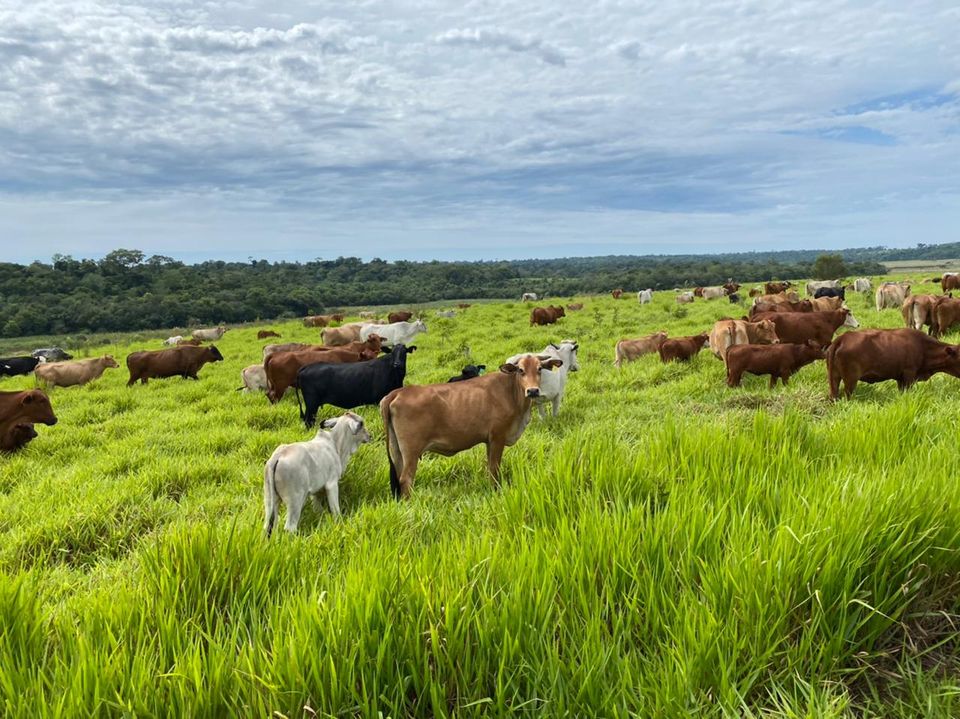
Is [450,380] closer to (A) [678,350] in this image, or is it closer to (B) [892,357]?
(B) [892,357]

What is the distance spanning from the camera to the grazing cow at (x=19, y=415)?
328 inches

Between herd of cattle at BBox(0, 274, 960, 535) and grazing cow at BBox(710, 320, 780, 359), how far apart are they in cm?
2

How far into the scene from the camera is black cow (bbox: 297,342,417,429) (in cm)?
945

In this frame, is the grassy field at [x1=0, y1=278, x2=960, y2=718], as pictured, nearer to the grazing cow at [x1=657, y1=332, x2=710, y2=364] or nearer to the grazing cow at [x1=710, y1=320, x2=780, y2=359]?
the grazing cow at [x1=710, y1=320, x2=780, y2=359]

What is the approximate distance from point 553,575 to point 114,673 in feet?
5.15

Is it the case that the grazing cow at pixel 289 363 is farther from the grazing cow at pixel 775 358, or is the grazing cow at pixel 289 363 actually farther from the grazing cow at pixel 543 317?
the grazing cow at pixel 543 317

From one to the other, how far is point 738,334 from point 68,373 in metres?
19.5

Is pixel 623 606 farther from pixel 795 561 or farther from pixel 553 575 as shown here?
pixel 795 561

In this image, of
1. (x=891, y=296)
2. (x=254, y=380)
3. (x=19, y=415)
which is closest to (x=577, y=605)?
(x=19, y=415)

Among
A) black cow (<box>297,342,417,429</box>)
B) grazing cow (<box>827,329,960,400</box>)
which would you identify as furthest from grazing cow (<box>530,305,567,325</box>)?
grazing cow (<box>827,329,960,400</box>)

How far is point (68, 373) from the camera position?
16.8m

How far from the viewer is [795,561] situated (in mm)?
2008

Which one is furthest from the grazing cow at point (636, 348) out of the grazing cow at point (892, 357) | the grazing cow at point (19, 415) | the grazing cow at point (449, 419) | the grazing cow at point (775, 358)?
the grazing cow at point (19, 415)

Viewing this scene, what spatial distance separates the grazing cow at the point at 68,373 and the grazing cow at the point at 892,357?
66.4 feet
